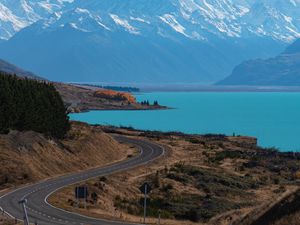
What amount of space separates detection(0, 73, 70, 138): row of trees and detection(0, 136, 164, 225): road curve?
9.08 meters

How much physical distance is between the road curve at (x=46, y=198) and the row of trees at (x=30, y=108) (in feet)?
29.8

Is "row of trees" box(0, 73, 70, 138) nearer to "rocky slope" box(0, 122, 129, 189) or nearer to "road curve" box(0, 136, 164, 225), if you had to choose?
"rocky slope" box(0, 122, 129, 189)

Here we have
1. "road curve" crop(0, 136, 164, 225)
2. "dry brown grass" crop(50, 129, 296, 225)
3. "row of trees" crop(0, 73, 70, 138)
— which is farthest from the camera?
"row of trees" crop(0, 73, 70, 138)

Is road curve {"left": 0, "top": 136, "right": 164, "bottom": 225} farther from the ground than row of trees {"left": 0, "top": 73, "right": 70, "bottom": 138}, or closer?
closer

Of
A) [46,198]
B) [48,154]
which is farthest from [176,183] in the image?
[46,198]

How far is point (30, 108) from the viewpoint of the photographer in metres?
74.6

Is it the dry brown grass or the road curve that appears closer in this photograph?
the road curve

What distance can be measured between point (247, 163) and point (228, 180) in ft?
46.9

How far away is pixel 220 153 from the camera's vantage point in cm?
9194

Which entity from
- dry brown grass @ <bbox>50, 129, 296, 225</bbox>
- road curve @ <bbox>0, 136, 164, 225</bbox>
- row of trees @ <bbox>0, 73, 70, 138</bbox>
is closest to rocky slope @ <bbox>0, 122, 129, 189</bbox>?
row of trees @ <bbox>0, 73, 70, 138</bbox>

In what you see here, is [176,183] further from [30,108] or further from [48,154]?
[30,108]

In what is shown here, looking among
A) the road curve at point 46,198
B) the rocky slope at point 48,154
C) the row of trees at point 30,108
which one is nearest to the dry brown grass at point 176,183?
the road curve at point 46,198

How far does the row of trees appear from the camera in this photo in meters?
70.9

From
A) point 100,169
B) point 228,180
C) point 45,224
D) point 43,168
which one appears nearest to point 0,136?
point 43,168
